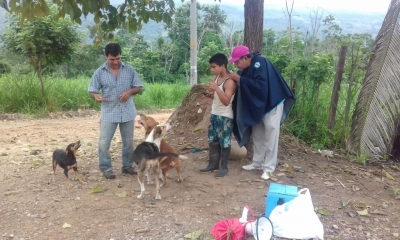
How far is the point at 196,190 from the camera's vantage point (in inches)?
184

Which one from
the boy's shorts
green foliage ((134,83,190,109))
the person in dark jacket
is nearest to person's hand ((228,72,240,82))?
the person in dark jacket

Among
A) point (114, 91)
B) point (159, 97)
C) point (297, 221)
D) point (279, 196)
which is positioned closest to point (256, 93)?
point (279, 196)

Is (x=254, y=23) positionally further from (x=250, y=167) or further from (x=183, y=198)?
(x=183, y=198)

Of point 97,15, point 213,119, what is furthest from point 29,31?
point 213,119

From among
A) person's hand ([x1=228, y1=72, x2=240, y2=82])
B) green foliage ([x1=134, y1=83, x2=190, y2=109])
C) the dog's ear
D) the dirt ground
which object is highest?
person's hand ([x1=228, y1=72, x2=240, y2=82])

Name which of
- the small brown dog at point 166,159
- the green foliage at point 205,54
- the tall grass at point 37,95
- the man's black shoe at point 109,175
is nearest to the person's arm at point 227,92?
the small brown dog at point 166,159

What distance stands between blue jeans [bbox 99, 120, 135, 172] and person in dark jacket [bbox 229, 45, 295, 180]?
1.39 m

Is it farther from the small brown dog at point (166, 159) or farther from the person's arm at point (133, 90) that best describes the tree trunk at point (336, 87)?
the person's arm at point (133, 90)

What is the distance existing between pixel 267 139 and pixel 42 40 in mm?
7420

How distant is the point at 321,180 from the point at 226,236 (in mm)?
2234

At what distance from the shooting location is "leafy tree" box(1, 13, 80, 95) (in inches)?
395

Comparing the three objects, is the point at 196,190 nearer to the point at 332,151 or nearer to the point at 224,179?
the point at 224,179

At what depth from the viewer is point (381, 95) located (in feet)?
18.5

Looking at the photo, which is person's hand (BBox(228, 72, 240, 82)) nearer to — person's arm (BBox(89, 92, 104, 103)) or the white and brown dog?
the white and brown dog
